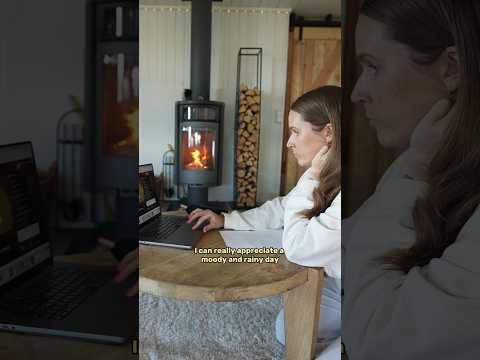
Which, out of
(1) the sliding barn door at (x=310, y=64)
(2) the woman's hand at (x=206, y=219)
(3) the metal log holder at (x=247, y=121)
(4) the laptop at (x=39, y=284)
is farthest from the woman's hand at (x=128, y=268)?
(1) the sliding barn door at (x=310, y=64)

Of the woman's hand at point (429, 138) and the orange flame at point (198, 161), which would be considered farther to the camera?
the woman's hand at point (429, 138)

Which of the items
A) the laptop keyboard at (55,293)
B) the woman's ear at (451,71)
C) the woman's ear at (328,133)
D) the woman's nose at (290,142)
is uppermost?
the woman's ear at (451,71)

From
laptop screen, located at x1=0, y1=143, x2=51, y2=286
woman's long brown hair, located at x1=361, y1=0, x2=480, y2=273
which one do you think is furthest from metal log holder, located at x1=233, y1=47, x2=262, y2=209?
laptop screen, located at x1=0, y1=143, x2=51, y2=286

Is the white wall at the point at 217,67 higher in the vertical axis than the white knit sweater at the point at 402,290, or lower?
higher

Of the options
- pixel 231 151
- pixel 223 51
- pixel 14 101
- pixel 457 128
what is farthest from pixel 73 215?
pixel 457 128

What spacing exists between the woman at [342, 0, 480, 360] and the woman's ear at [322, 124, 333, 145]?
0.51ft

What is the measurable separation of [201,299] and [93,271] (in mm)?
300

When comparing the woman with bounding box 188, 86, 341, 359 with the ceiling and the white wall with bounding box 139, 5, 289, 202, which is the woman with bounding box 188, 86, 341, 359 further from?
the ceiling

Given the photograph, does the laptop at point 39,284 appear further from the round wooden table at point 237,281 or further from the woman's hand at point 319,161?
the woman's hand at point 319,161

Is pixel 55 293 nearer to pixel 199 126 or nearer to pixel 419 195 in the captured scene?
pixel 199 126

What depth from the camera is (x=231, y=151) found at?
3.38ft

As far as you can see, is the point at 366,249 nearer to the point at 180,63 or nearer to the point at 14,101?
the point at 180,63

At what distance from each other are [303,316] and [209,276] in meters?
0.26

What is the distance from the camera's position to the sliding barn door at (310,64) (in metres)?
1.00
